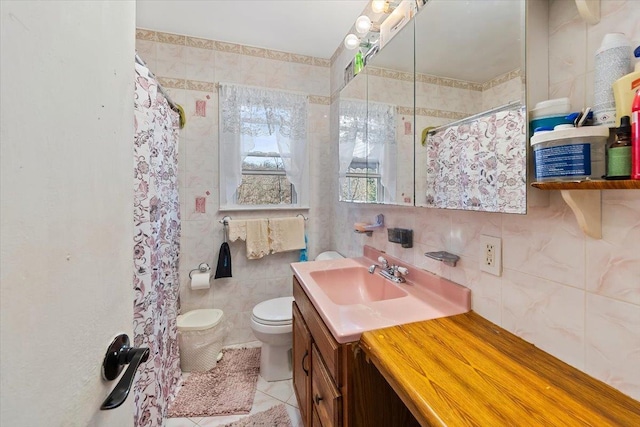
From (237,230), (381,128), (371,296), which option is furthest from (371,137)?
(237,230)

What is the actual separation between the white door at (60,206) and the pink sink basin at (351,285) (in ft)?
3.39

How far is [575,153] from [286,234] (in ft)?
6.28

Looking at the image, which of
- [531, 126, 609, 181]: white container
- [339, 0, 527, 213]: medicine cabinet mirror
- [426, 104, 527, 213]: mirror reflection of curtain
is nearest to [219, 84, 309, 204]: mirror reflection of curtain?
[339, 0, 527, 213]: medicine cabinet mirror

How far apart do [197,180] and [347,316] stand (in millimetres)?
1698

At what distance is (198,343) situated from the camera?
1.86 metres

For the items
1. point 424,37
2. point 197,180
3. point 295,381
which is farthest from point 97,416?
point 197,180

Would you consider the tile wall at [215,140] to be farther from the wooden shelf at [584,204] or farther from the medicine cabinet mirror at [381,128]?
the wooden shelf at [584,204]

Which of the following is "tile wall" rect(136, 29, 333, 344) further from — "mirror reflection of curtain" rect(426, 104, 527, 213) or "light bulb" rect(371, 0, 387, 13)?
"mirror reflection of curtain" rect(426, 104, 527, 213)

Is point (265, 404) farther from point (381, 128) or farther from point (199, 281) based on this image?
point (381, 128)

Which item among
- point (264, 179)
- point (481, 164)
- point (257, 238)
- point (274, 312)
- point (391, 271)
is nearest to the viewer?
point (481, 164)

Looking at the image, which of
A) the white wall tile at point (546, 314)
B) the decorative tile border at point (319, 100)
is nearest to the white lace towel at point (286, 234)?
the decorative tile border at point (319, 100)

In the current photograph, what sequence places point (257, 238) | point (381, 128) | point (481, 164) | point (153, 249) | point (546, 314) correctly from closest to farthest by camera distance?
point (546, 314)
point (481, 164)
point (153, 249)
point (381, 128)
point (257, 238)

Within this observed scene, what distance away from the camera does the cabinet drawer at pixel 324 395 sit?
871 mm

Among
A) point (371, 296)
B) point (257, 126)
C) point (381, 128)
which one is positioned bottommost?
point (371, 296)
